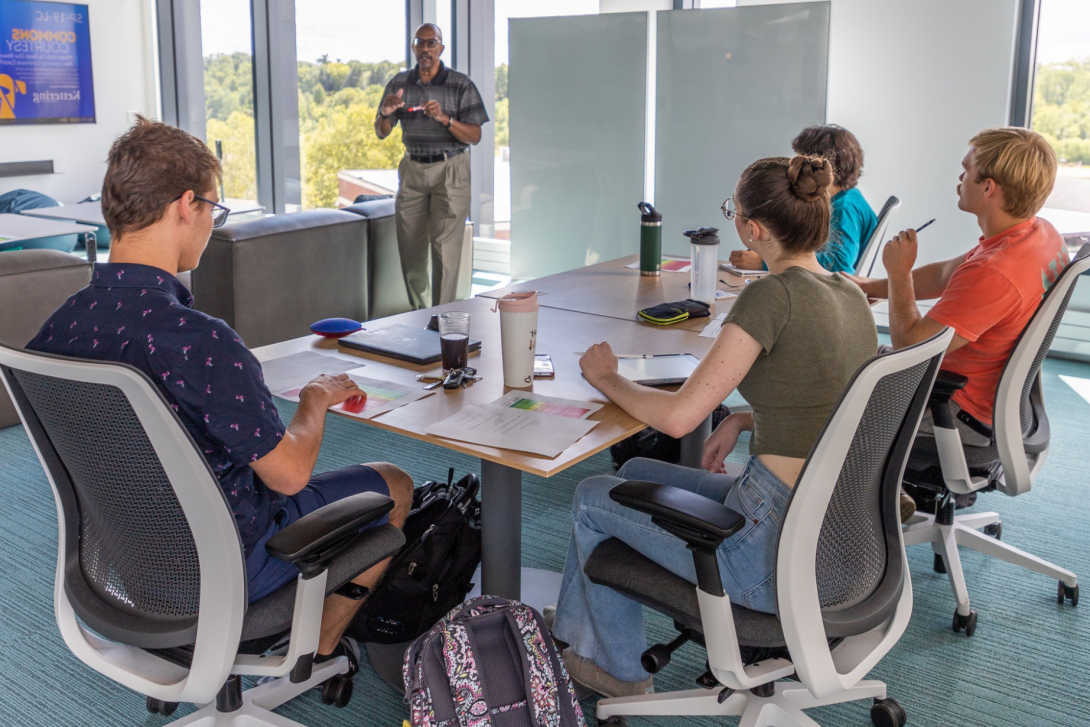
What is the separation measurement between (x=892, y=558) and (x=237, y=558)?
1.16 meters

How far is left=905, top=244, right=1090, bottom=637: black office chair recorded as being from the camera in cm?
223

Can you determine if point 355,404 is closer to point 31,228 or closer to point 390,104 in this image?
point 390,104

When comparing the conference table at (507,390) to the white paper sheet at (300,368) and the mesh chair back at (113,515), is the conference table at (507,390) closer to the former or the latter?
the white paper sheet at (300,368)

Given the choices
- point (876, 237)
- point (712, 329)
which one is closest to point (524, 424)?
point (712, 329)

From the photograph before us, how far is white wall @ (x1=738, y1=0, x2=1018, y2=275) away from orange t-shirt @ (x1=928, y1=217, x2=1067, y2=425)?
2.95 meters

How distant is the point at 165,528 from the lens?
58.1 inches

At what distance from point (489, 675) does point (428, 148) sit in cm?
407

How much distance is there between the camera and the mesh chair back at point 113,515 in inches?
54.3

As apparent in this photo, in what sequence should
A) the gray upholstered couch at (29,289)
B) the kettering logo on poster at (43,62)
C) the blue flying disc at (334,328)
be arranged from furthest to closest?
1. the kettering logo on poster at (43,62)
2. the gray upholstered couch at (29,289)
3. the blue flying disc at (334,328)

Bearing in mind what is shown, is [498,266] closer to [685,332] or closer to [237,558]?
[685,332]

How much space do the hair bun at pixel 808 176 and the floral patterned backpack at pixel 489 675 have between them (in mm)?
985

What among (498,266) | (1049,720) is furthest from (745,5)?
(1049,720)

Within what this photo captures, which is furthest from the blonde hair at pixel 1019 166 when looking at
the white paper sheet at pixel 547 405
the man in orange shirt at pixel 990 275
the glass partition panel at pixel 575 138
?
the glass partition panel at pixel 575 138

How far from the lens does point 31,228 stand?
4.95m
